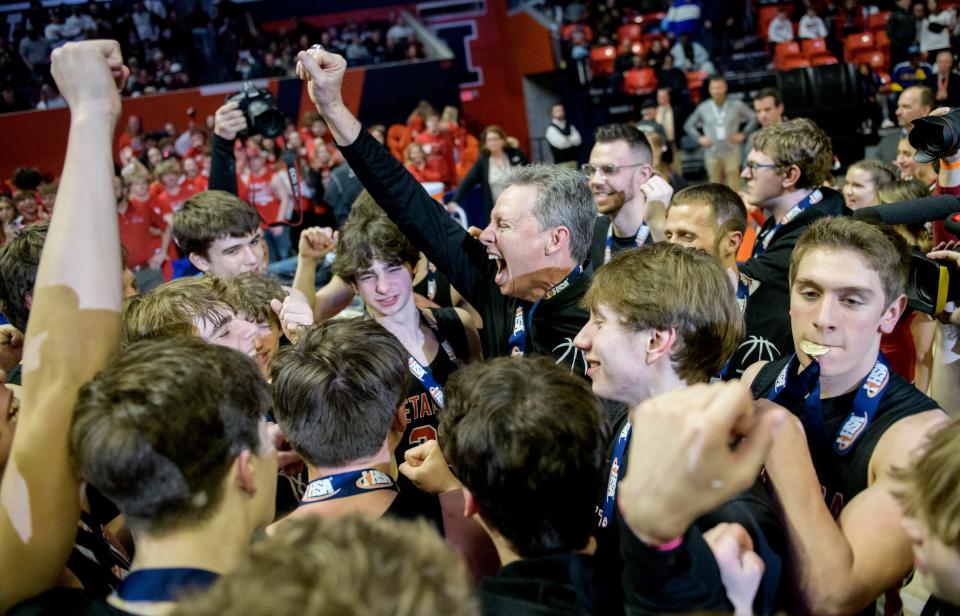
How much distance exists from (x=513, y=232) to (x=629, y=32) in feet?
47.9

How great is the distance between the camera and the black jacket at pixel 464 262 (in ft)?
9.12

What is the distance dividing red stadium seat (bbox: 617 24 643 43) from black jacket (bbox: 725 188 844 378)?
1258 centimetres

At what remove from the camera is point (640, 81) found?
1379 cm

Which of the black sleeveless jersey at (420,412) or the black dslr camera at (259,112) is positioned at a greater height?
the black dslr camera at (259,112)

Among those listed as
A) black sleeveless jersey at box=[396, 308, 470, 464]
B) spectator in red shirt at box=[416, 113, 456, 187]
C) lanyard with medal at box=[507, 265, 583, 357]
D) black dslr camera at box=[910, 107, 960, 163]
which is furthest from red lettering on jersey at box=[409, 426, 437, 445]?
spectator in red shirt at box=[416, 113, 456, 187]

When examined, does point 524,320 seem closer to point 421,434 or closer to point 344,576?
point 421,434

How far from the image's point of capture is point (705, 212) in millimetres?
3627

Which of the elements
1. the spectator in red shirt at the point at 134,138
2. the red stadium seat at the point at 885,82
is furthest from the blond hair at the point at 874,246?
the spectator in red shirt at the point at 134,138

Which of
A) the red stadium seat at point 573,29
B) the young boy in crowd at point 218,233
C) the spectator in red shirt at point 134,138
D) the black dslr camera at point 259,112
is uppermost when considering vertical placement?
the red stadium seat at point 573,29

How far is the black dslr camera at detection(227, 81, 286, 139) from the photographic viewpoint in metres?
4.01

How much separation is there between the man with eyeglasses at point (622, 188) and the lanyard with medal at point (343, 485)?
264 centimetres

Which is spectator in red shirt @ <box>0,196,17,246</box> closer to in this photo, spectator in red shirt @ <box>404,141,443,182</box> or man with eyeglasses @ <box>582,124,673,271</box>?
spectator in red shirt @ <box>404,141,443,182</box>

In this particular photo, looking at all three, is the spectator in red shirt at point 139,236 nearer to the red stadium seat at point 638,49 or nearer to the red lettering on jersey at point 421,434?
the red lettering on jersey at point 421,434

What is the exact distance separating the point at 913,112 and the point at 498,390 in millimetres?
6685
